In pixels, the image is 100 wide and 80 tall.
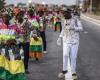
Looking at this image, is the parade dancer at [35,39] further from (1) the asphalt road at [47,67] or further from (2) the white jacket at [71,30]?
(2) the white jacket at [71,30]

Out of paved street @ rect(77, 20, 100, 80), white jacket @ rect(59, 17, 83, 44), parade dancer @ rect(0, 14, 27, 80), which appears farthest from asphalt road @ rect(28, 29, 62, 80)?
parade dancer @ rect(0, 14, 27, 80)

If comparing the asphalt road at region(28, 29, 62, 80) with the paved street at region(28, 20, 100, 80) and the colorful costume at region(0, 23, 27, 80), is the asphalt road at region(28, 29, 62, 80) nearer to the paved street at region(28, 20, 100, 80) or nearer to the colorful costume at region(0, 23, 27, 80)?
the paved street at region(28, 20, 100, 80)

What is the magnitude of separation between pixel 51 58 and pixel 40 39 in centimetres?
97

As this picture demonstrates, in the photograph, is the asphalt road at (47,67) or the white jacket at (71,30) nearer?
the white jacket at (71,30)

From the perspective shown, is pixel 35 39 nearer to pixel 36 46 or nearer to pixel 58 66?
pixel 36 46

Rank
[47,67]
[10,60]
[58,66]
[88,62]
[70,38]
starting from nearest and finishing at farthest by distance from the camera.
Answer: [10,60] < [70,38] < [47,67] < [58,66] < [88,62]

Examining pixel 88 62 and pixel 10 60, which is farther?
pixel 88 62

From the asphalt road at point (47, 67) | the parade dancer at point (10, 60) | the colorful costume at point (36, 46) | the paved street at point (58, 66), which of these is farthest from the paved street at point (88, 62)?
the parade dancer at point (10, 60)

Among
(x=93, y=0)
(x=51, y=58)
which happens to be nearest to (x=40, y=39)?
(x=51, y=58)

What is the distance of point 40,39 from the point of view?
19.4 meters

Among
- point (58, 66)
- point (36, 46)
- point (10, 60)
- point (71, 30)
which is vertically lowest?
point (58, 66)

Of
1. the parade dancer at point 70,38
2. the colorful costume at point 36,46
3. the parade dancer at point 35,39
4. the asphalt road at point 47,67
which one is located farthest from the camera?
the colorful costume at point 36,46

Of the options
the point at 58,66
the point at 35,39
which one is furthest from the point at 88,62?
the point at 35,39

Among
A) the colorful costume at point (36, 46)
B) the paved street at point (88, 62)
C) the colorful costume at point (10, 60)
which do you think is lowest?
the paved street at point (88, 62)
